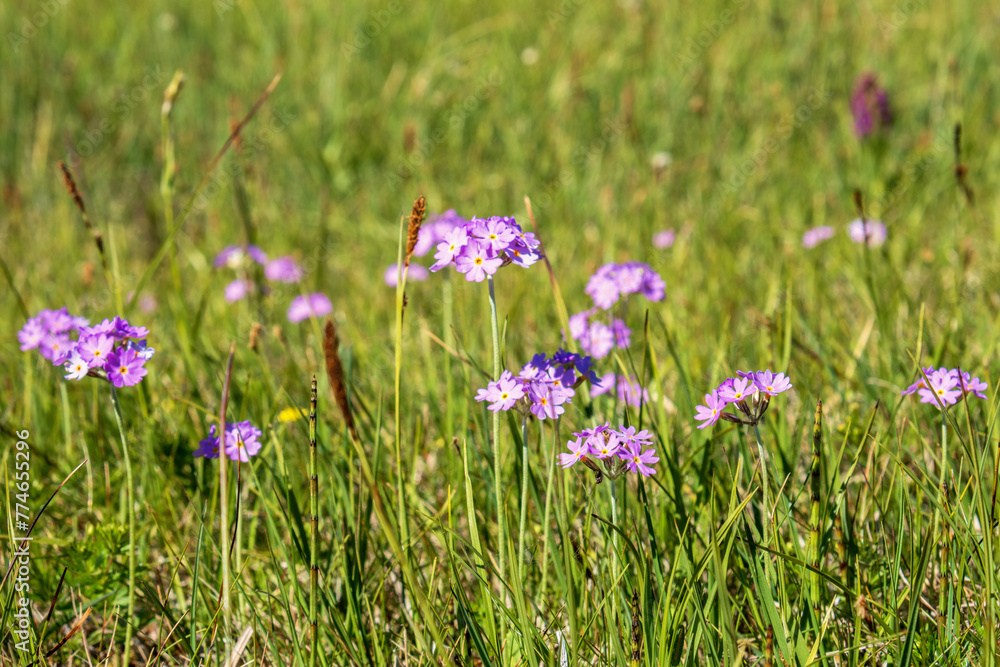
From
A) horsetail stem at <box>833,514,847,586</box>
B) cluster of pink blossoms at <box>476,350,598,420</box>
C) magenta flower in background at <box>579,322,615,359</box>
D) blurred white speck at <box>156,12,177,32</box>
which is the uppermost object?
blurred white speck at <box>156,12,177,32</box>

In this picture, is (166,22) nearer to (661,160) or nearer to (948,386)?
(661,160)

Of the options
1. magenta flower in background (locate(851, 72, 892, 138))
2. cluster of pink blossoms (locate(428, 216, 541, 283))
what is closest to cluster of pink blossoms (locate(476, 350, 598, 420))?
cluster of pink blossoms (locate(428, 216, 541, 283))

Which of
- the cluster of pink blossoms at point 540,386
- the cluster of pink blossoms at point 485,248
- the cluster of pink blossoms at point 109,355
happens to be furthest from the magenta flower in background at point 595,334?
the cluster of pink blossoms at point 109,355

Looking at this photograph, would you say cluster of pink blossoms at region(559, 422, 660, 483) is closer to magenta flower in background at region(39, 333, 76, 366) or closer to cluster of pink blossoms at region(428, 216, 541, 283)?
cluster of pink blossoms at region(428, 216, 541, 283)

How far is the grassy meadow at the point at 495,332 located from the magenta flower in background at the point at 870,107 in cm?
7

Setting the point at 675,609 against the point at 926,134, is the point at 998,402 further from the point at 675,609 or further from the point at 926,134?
the point at 926,134

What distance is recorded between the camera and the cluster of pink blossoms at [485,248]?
1305mm

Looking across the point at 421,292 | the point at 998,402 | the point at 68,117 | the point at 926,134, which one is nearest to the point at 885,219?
the point at 926,134

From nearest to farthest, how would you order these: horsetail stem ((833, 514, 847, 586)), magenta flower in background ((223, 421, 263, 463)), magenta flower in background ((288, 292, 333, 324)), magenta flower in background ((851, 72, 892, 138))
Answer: horsetail stem ((833, 514, 847, 586)) < magenta flower in background ((223, 421, 263, 463)) < magenta flower in background ((288, 292, 333, 324)) < magenta flower in background ((851, 72, 892, 138))

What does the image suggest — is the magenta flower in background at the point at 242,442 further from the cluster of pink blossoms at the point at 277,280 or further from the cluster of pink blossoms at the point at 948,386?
the cluster of pink blossoms at the point at 277,280

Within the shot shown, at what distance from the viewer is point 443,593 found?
1701mm

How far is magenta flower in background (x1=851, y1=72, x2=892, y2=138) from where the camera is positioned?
12.9 feet

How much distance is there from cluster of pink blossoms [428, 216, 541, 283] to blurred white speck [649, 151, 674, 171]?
2182 millimetres

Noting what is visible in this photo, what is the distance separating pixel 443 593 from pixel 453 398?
554mm
